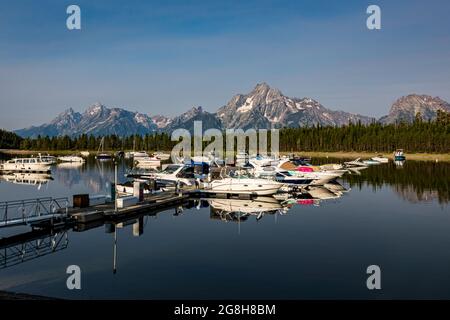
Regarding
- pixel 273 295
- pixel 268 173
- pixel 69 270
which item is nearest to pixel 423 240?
pixel 273 295

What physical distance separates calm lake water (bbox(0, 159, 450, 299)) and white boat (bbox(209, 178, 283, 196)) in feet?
26.4

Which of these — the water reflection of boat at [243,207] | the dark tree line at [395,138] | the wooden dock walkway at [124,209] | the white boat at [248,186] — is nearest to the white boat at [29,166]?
the wooden dock walkway at [124,209]

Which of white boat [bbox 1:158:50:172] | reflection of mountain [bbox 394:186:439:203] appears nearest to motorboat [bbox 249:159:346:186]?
reflection of mountain [bbox 394:186:439:203]

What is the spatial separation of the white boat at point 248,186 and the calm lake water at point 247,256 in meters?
8.05

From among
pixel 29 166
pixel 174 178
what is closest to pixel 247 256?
pixel 174 178

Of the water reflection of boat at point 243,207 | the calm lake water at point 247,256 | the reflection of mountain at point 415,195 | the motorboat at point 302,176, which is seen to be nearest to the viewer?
the calm lake water at point 247,256

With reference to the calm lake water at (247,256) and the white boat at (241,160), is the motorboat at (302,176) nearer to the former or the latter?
the calm lake water at (247,256)

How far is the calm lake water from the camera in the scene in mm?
21453

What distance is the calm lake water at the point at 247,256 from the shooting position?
21.5 metres

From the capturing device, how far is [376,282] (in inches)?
890

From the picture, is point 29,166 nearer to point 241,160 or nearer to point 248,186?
point 241,160

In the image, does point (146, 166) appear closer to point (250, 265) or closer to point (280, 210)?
point (280, 210)

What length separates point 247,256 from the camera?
27812 mm
